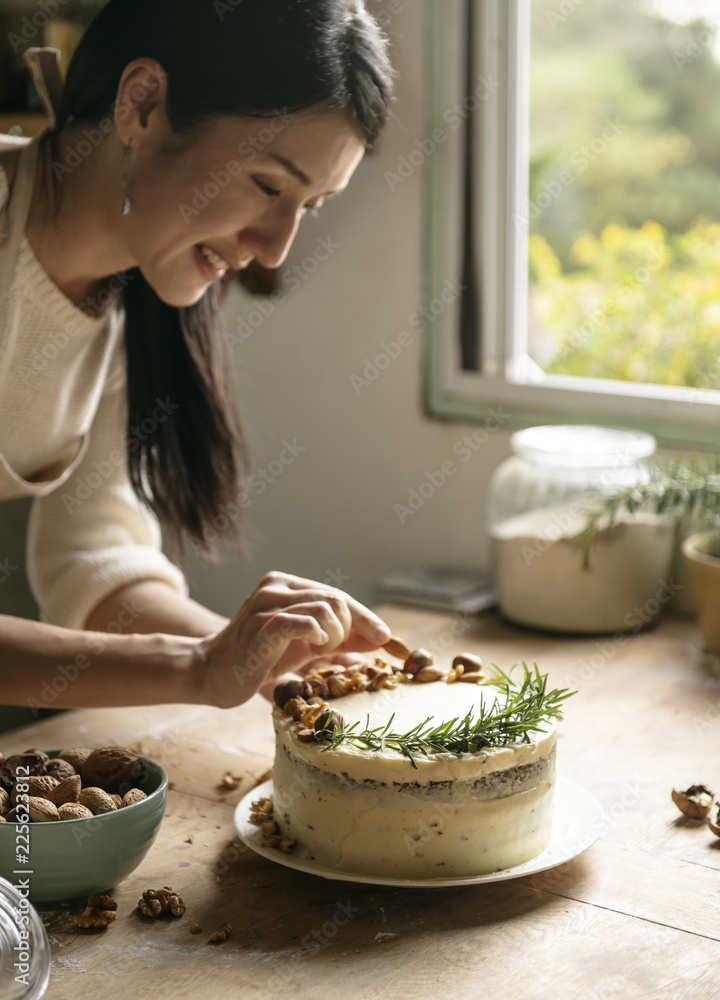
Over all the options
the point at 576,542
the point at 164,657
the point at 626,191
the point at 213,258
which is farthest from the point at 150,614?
the point at 626,191

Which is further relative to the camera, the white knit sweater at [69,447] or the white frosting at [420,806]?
the white knit sweater at [69,447]

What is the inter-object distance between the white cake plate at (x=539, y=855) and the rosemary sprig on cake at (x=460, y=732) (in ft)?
0.32

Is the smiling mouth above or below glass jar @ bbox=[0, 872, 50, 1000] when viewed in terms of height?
above

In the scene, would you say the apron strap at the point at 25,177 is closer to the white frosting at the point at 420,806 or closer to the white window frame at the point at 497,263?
the white frosting at the point at 420,806

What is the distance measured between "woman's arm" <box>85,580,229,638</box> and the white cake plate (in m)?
0.29

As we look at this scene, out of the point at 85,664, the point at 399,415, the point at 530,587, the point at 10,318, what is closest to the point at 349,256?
the point at 399,415

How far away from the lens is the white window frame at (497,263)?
1830mm

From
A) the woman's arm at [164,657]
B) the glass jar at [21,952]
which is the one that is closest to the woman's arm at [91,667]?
the woman's arm at [164,657]

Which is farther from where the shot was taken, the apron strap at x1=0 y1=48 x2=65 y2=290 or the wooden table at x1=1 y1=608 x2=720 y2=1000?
the apron strap at x1=0 y1=48 x2=65 y2=290

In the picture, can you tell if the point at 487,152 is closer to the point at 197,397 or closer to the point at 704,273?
the point at 197,397

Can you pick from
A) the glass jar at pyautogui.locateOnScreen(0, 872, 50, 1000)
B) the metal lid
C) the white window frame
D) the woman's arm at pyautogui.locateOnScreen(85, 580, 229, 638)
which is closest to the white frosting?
the glass jar at pyautogui.locateOnScreen(0, 872, 50, 1000)

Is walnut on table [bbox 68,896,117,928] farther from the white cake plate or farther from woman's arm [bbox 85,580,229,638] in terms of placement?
woman's arm [bbox 85,580,229,638]

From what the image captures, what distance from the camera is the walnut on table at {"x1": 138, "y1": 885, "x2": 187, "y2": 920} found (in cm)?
88

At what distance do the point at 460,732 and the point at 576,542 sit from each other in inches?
31.6
